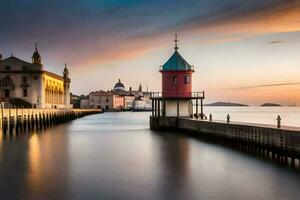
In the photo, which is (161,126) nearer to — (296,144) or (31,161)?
(31,161)

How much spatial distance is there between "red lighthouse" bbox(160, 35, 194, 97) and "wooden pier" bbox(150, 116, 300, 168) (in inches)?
124

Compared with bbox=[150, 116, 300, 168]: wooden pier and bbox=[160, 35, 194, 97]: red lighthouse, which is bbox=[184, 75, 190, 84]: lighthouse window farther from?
bbox=[150, 116, 300, 168]: wooden pier

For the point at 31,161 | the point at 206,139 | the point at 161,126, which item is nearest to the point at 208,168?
the point at 31,161

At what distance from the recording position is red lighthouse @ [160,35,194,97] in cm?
4453

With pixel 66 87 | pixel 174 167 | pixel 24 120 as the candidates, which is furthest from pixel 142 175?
pixel 66 87

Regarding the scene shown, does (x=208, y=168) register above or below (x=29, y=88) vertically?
below

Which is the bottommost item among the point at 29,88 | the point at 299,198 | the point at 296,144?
the point at 299,198

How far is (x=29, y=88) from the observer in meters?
90.9

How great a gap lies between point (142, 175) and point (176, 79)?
25.3 m

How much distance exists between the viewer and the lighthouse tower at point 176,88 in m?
44.5

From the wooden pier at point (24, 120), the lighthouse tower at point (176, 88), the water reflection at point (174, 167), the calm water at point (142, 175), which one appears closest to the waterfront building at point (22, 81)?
the wooden pier at point (24, 120)

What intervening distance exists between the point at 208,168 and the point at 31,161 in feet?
33.2

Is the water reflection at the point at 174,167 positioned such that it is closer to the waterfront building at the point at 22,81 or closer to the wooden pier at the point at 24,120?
the wooden pier at the point at 24,120

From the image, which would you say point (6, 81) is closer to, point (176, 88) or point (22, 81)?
point (22, 81)
